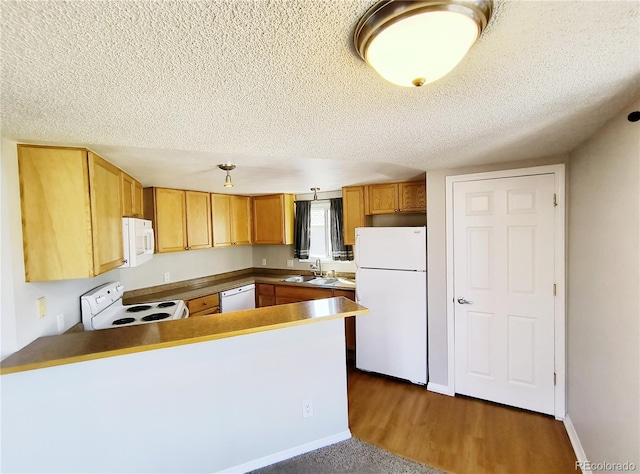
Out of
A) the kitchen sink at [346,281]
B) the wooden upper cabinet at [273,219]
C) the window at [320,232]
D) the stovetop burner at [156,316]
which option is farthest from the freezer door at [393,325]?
the stovetop burner at [156,316]

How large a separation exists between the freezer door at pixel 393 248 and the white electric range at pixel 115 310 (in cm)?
197

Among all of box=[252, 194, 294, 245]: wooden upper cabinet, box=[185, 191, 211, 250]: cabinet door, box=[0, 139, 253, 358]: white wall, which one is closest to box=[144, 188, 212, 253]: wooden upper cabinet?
box=[185, 191, 211, 250]: cabinet door

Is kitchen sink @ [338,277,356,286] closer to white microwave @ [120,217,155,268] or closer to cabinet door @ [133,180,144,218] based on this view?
white microwave @ [120,217,155,268]

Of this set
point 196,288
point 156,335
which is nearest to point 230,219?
point 196,288

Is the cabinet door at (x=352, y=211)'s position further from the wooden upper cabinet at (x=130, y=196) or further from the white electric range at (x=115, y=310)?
the wooden upper cabinet at (x=130, y=196)

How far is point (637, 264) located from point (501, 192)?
1.27m

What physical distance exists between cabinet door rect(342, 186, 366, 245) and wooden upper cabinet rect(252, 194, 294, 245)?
980mm

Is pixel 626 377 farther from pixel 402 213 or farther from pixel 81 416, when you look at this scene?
pixel 81 416

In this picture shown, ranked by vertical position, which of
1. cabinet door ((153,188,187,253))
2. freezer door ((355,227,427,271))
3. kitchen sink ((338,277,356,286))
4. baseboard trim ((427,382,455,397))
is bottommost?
baseboard trim ((427,382,455,397))

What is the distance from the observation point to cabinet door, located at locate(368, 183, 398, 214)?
337 cm

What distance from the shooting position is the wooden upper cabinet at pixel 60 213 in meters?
1.59

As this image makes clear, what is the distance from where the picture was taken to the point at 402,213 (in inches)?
137

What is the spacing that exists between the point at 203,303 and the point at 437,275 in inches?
107

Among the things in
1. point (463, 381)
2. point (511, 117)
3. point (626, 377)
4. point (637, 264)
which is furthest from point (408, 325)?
point (511, 117)
